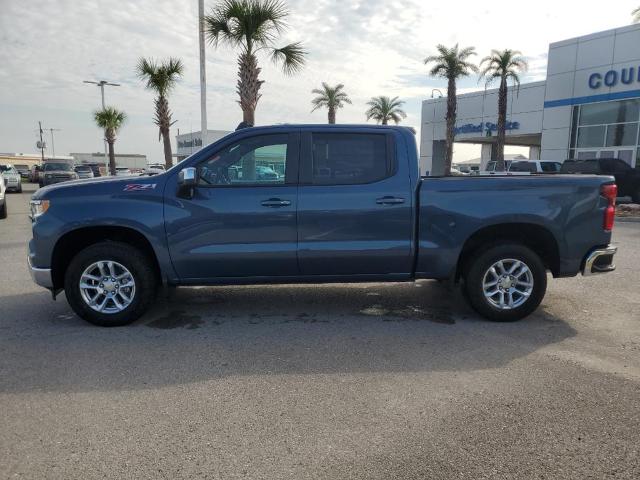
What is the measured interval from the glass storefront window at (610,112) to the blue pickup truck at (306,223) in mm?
23715

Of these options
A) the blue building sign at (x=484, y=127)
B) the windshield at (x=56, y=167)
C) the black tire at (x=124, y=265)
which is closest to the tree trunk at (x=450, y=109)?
the blue building sign at (x=484, y=127)

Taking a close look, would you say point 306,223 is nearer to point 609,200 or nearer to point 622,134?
point 609,200

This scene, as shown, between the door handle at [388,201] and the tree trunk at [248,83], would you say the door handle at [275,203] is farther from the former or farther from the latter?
the tree trunk at [248,83]

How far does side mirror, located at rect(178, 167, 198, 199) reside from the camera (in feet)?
15.0

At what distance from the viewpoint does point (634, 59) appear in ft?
77.8

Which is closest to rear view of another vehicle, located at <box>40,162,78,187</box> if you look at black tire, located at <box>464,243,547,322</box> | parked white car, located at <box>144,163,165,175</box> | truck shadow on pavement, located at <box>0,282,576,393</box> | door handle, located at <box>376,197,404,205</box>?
parked white car, located at <box>144,163,165,175</box>

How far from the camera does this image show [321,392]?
351 cm

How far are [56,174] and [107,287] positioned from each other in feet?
89.2

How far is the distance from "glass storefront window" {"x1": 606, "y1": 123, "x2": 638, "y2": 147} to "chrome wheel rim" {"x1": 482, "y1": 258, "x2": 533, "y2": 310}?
78.3ft

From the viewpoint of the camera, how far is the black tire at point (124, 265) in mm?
4820

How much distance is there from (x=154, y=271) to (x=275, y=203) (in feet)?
4.78

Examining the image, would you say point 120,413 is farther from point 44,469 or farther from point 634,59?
point 634,59

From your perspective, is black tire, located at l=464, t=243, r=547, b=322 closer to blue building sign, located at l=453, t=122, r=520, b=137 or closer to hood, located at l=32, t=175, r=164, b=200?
hood, located at l=32, t=175, r=164, b=200

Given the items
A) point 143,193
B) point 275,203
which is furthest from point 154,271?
point 275,203
